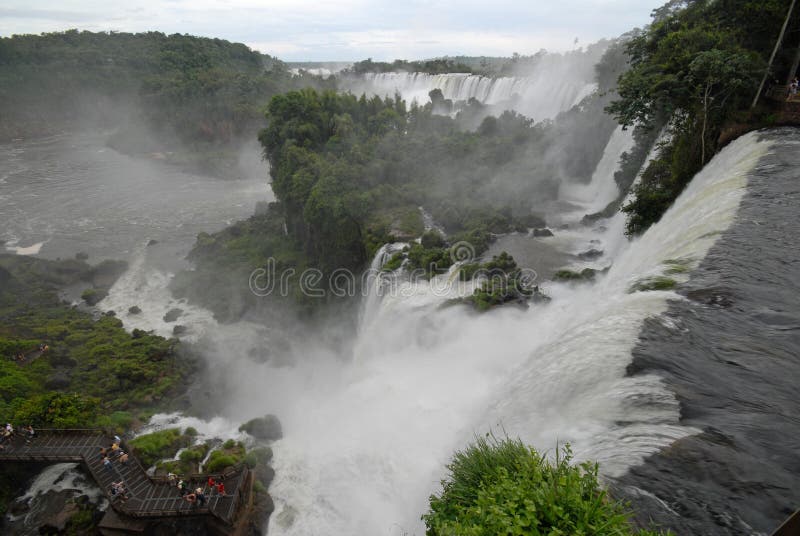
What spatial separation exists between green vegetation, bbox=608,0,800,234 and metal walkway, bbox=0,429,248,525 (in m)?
17.3

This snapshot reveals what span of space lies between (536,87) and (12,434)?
1898 inches

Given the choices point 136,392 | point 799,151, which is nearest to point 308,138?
point 136,392

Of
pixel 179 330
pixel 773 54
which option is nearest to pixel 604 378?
pixel 773 54

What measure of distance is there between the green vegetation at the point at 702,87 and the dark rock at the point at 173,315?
27.6m

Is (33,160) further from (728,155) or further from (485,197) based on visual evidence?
(728,155)

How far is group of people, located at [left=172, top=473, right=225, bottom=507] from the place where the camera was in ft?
41.9

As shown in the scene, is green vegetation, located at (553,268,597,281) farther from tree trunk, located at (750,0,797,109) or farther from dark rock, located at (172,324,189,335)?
dark rock, located at (172,324,189,335)

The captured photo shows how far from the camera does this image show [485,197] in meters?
26.7

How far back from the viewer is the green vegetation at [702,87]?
1473cm

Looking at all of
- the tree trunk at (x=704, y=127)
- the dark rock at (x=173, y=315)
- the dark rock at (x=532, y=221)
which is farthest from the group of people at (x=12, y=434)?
the tree trunk at (x=704, y=127)

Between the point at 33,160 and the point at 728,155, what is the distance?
272ft

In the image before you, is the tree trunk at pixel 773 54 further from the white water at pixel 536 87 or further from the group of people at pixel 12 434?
the group of people at pixel 12 434

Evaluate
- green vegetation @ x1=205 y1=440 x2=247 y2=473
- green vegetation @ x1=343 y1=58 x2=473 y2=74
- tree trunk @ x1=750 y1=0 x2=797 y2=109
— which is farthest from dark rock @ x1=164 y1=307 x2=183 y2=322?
green vegetation @ x1=343 y1=58 x2=473 y2=74

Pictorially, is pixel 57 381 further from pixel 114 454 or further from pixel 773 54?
pixel 773 54
